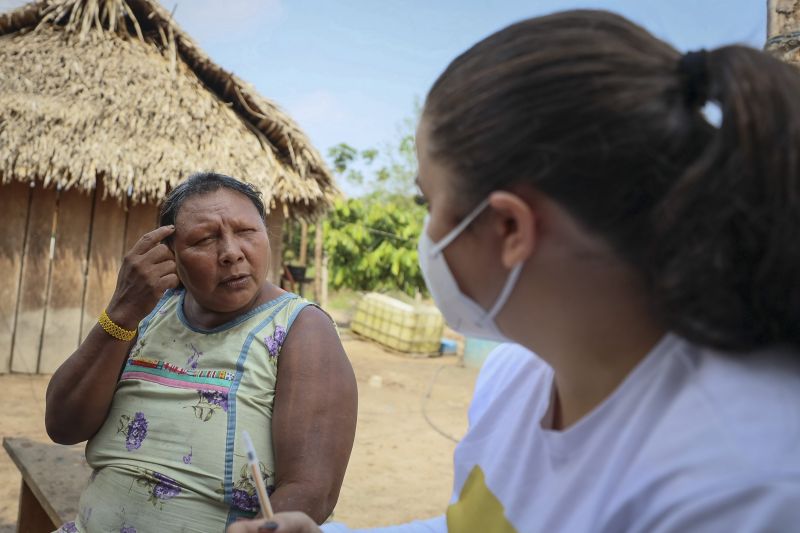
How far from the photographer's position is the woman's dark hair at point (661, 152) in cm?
74

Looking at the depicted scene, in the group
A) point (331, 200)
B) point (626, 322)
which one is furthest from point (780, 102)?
point (331, 200)

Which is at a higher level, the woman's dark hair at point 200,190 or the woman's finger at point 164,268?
the woman's dark hair at point 200,190

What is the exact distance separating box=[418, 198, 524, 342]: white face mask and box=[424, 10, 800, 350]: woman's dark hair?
0.12 metres

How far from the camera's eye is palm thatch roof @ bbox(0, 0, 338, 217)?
6.38 metres

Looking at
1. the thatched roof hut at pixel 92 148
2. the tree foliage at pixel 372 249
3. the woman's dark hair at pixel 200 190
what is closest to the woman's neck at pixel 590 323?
the woman's dark hair at pixel 200 190

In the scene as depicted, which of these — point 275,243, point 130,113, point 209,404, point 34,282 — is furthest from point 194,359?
point 275,243

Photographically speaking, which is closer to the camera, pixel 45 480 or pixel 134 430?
pixel 134 430

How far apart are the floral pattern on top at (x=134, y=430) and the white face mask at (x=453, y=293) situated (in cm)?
117

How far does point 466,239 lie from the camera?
957 millimetres

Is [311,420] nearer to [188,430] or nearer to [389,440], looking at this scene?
[188,430]

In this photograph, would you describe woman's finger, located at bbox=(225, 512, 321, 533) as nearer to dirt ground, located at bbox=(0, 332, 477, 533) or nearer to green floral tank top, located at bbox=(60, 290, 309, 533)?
green floral tank top, located at bbox=(60, 290, 309, 533)

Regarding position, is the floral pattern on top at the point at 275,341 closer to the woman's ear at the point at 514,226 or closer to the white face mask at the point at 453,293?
the white face mask at the point at 453,293

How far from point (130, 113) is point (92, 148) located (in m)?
0.64

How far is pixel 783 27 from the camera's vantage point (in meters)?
1.99
